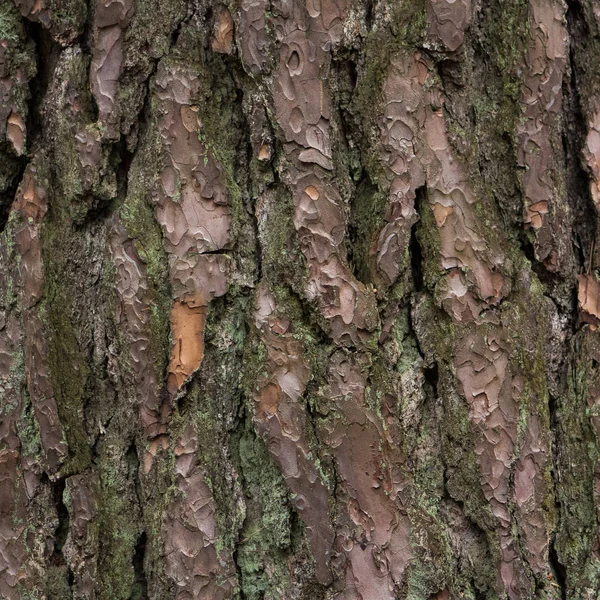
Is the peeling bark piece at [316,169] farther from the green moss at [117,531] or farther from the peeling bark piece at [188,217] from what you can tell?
the green moss at [117,531]

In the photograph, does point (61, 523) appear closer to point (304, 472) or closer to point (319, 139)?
point (304, 472)

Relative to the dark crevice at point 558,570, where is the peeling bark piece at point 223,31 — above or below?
above

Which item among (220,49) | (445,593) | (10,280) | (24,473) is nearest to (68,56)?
(220,49)

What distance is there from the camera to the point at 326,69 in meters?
1.16

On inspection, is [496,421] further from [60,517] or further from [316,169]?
[60,517]

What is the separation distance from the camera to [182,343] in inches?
45.2

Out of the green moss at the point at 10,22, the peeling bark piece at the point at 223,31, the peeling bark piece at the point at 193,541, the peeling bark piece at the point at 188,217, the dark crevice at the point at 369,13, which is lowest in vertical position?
the peeling bark piece at the point at 193,541

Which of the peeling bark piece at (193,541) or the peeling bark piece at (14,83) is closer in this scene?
the peeling bark piece at (193,541)

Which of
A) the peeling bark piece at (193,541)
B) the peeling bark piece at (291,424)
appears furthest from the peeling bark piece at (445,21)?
the peeling bark piece at (193,541)

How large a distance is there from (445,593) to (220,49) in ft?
3.19

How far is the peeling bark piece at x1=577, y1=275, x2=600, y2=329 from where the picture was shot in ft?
4.02

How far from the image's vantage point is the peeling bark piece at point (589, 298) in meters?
1.23

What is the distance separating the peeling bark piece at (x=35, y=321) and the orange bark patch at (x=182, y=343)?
0.73ft

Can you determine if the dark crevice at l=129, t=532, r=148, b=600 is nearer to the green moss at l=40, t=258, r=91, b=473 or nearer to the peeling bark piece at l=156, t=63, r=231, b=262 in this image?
the green moss at l=40, t=258, r=91, b=473
